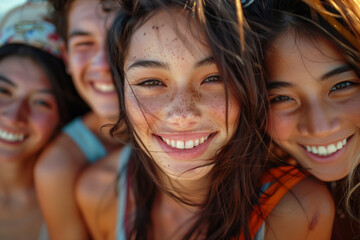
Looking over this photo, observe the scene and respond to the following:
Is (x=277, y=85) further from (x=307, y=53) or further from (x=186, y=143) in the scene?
(x=186, y=143)

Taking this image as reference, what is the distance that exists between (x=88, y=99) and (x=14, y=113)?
41cm

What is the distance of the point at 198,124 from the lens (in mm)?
1359

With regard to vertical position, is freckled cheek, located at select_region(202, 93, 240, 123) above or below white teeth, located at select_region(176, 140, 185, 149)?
above

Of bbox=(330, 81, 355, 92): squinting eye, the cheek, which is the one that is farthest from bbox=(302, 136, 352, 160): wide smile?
the cheek

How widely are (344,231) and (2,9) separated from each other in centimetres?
289

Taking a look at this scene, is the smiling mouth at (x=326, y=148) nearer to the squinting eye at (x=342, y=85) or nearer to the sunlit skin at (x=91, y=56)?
the squinting eye at (x=342, y=85)

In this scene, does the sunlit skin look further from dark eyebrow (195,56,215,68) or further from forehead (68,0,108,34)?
dark eyebrow (195,56,215,68)

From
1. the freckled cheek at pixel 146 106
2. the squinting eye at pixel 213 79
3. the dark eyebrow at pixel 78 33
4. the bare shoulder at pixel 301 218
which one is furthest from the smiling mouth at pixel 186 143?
the dark eyebrow at pixel 78 33

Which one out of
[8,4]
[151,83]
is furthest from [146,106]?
[8,4]

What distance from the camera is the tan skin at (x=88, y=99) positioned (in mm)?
1935

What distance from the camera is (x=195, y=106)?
1.33 metres

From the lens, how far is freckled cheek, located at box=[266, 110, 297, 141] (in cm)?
149

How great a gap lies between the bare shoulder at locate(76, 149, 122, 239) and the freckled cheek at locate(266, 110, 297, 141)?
81cm

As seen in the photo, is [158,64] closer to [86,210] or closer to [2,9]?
[86,210]
